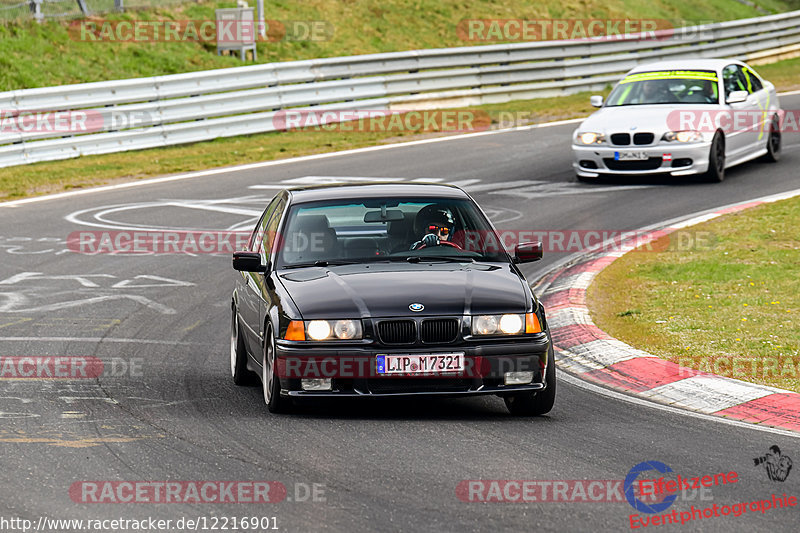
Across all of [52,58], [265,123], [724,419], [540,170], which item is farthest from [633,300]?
[52,58]

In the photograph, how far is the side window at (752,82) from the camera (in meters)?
19.3

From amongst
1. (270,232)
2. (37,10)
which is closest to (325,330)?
(270,232)

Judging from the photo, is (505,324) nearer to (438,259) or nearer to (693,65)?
(438,259)

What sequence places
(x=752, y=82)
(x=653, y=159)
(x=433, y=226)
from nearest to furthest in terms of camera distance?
(x=433, y=226), (x=653, y=159), (x=752, y=82)

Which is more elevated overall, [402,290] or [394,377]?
[402,290]

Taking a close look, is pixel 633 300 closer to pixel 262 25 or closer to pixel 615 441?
pixel 615 441

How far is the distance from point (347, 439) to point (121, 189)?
12244 mm

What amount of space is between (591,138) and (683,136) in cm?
127

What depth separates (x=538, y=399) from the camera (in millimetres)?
7520

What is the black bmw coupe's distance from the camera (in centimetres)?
716

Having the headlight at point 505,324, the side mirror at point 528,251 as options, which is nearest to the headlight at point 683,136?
the side mirror at point 528,251

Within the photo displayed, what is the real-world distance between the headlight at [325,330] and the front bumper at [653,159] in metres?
11.2

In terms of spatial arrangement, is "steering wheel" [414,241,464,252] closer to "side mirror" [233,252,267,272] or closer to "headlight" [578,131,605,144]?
"side mirror" [233,252,267,272]

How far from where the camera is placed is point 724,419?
24.5ft
